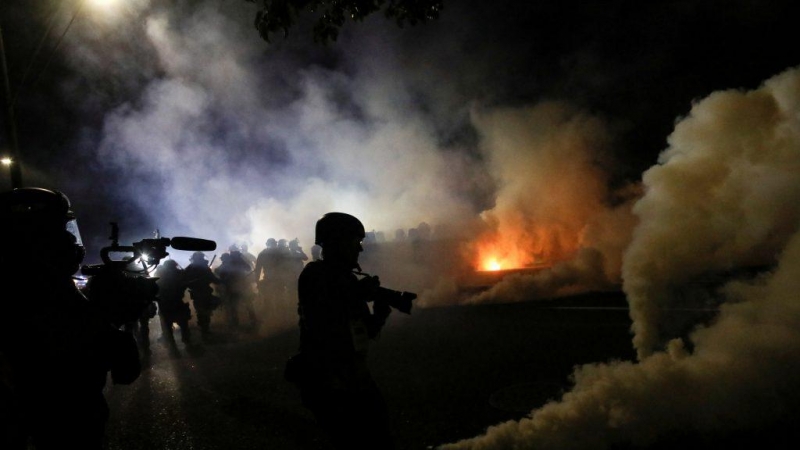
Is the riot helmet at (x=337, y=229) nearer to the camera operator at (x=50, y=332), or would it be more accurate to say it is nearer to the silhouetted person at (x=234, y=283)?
the camera operator at (x=50, y=332)

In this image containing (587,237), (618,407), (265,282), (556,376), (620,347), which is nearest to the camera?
(618,407)

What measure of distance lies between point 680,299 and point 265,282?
10.2m

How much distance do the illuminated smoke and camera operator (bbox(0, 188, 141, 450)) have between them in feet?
8.09

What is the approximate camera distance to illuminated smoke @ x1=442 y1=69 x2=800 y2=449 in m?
3.23

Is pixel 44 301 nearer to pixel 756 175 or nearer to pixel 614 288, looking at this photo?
pixel 756 175

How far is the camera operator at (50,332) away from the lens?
6.20ft

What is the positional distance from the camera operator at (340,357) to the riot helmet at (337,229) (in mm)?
194

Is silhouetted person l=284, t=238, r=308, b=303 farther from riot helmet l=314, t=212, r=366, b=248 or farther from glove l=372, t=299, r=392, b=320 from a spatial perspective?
glove l=372, t=299, r=392, b=320

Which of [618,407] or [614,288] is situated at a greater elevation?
[614,288]

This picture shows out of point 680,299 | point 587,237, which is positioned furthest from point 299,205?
point 680,299

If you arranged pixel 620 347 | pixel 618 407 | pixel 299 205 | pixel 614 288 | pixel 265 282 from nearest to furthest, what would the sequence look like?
pixel 618 407, pixel 620 347, pixel 614 288, pixel 265 282, pixel 299 205

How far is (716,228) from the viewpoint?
23.6 ft

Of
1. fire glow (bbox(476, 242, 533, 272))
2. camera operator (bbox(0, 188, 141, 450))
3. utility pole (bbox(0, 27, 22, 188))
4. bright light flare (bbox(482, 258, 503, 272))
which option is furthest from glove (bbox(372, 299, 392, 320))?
bright light flare (bbox(482, 258, 503, 272))

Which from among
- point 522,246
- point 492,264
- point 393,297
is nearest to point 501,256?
point 492,264
